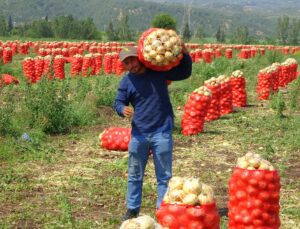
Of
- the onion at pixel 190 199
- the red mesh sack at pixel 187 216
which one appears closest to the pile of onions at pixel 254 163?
the red mesh sack at pixel 187 216

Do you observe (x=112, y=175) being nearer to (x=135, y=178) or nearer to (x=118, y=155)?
(x=118, y=155)

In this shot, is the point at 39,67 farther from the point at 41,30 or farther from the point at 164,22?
the point at 41,30

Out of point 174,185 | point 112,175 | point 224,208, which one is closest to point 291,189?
point 224,208

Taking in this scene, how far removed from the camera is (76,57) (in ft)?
69.3

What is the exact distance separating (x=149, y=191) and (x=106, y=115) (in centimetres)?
558

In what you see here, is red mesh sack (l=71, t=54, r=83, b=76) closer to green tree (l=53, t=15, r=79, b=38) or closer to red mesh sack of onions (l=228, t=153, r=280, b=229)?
red mesh sack of onions (l=228, t=153, r=280, b=229)

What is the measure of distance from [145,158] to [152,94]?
0.62m

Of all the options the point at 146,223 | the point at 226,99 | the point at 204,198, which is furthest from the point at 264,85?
the point at 146,223

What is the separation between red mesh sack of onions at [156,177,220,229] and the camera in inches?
136

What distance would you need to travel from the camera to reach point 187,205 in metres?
3.46

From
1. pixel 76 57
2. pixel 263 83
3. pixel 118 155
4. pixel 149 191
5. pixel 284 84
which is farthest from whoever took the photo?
pixel 76 57

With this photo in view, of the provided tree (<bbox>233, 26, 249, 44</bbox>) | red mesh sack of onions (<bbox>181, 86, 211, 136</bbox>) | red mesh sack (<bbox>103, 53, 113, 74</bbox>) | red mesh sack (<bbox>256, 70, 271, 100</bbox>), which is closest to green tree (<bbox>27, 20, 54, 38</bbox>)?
tree (<bbox>233, 26, 249, 44</bbox>)

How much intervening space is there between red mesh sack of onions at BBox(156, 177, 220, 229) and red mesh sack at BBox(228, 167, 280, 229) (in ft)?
2.88

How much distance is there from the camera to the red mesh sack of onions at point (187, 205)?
3445mm
